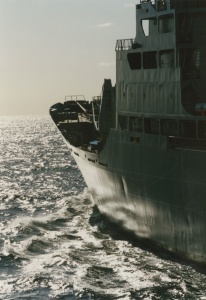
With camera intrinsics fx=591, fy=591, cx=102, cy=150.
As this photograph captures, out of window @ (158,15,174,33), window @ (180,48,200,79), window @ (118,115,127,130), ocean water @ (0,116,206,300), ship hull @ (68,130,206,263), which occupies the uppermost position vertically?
window @ (158,15,174,33)

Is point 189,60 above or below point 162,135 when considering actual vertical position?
above

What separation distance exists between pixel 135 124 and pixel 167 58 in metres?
4.19

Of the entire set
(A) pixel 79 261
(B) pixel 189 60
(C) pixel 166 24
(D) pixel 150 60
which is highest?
(C) pixel 166 24

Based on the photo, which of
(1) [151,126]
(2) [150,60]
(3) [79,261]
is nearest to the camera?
(3) [79,261]

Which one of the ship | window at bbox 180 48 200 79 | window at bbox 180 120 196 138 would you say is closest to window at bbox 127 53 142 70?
the ship

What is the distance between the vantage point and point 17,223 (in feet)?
128

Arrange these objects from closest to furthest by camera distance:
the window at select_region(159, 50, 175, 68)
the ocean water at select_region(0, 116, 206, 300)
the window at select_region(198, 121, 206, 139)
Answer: the ocean water at select_region(0, 116, 206, 300) → the window at select_region(198, 121, 206, 139) → the window at select_region(159, 50, 175, 68)

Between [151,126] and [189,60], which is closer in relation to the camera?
[189,60]

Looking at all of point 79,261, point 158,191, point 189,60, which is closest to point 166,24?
point 189,60

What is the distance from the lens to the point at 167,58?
30062mm

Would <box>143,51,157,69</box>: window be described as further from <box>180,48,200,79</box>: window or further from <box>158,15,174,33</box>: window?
<box>180,48,200,79</box>: window

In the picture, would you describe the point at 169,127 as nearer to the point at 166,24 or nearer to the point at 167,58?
the point at 167,58

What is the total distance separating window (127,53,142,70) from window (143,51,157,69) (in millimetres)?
638

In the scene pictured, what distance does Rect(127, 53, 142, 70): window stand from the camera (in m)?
32.5
